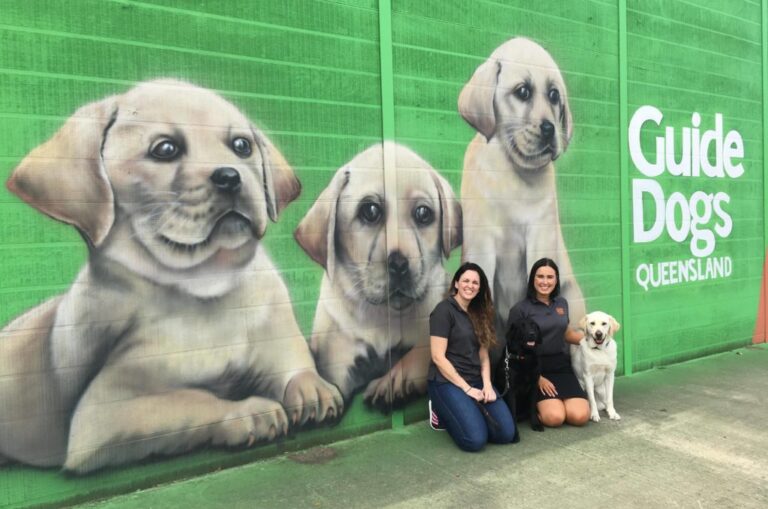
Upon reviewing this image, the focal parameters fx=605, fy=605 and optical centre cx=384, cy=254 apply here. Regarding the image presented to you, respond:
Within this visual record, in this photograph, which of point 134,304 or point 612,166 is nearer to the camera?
point 134,304

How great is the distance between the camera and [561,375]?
469 cm

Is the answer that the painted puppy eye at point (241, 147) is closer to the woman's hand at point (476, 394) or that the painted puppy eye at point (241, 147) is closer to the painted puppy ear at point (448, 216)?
the painted puppy ear at point (448, 216)

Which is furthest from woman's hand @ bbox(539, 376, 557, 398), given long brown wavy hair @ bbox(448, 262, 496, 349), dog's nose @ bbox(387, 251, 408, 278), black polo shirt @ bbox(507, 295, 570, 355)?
dog's nose @ bbox(387, 251, 408, 278)

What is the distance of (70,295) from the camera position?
10.9 feet

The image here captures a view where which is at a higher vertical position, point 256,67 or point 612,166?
point 256,67

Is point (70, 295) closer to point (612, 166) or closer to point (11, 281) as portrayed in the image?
point (11, 281)

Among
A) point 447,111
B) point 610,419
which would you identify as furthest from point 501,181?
point 610,419

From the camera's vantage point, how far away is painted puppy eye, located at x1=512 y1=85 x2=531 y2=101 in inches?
202

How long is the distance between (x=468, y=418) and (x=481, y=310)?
786 millimetres

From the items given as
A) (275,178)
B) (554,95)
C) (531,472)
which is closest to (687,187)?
(554,95)

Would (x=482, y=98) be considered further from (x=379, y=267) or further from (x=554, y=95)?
(x=379, y=267)

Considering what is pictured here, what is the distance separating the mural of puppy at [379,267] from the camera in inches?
166

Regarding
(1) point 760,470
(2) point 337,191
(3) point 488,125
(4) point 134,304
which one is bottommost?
(1) point 760,470

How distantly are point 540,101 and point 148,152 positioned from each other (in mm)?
3344
